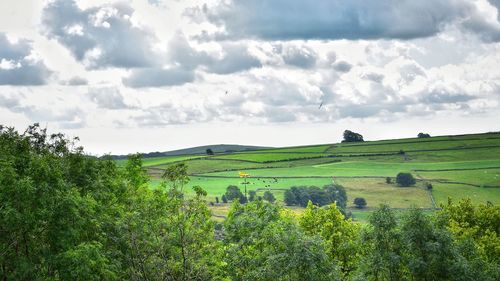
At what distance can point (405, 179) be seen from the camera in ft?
607

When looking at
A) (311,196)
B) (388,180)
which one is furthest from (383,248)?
(388,180)

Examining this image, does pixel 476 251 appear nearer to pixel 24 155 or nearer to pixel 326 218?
pixel 326 218

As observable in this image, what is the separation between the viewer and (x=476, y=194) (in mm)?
167250

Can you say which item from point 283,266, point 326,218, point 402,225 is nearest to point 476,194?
point 326,218

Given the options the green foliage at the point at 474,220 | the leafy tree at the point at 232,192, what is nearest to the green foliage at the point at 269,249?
the green foliage at the point at 474,220

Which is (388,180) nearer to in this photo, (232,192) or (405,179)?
(405,179)

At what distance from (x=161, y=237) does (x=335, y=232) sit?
30.8m

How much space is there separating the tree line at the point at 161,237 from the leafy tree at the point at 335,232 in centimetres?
24

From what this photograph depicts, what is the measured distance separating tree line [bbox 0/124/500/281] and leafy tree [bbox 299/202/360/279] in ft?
0.79

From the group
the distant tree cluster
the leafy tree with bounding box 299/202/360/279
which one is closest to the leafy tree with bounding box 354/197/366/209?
the distant tree cluster

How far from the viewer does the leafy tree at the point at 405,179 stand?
184375 millimetres

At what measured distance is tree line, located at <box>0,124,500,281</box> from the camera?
104 ft

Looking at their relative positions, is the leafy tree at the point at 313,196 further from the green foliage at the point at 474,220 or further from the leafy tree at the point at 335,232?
the leafy tree at the point at 335,232

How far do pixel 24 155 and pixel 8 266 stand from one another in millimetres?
8540
